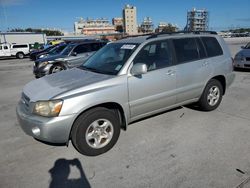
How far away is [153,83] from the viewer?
11.6ft

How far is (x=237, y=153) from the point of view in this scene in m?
3.01

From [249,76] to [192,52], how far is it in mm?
5576

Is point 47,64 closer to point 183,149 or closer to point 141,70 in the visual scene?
point 141,70

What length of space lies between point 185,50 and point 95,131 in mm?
2348

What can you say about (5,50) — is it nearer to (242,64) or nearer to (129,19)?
(242,64)

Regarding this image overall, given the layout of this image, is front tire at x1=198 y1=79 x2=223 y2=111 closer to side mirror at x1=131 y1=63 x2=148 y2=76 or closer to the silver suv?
the silver suv

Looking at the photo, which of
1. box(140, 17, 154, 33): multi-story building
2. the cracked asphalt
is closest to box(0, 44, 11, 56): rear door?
the cracked asphalt

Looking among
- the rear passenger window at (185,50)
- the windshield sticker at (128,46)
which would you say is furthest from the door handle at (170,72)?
the windshield sticker at (128,46)

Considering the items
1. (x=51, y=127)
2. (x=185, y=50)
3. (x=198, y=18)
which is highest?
(x=198, y=18)

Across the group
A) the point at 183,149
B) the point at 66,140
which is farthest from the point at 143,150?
the point at 66,140

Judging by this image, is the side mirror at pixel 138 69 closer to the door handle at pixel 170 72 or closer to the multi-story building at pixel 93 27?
the door handle at pixel 170 72

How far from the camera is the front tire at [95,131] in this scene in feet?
9.66

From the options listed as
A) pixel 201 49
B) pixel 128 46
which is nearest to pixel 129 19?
pixel 201 49

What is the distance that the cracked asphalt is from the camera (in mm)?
2582
